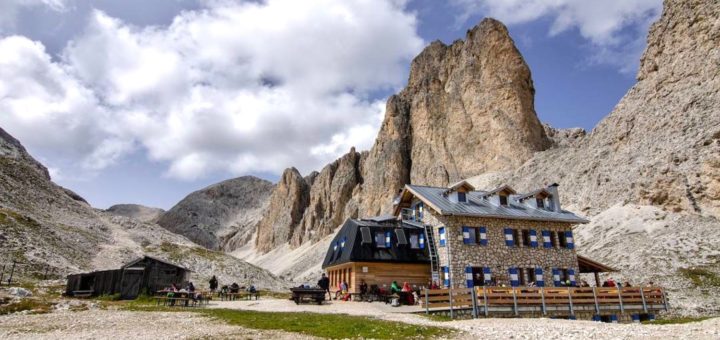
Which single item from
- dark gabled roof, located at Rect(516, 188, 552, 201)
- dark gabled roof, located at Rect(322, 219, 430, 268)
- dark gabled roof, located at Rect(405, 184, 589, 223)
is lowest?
dark gabled roof, located at Rect(322, 219, 430, 268)

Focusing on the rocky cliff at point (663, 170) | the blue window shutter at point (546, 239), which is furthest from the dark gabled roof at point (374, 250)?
the rocky cliff at point (663, 170)

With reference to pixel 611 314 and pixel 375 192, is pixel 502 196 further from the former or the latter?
pixel 375 192

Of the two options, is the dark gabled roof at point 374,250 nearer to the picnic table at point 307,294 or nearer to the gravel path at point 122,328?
the picnic table at point 307,294

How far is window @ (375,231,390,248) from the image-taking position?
105 feet

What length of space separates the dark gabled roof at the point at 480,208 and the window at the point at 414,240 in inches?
104

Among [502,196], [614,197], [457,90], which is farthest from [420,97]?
[502,196]

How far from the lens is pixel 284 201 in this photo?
174 m

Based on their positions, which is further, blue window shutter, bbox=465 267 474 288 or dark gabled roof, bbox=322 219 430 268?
dark gabled roof, bbox=322 219 430 268

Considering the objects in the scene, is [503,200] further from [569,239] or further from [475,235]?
[569,239]

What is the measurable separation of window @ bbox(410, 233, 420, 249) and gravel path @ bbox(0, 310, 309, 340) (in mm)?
16840

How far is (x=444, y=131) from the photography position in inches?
4560

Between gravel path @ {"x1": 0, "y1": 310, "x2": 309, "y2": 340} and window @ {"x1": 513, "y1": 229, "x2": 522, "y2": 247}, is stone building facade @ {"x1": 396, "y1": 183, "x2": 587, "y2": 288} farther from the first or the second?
gravel path @ {"x1": 0, "y1": 310, "x2": 309, "y2": 340}

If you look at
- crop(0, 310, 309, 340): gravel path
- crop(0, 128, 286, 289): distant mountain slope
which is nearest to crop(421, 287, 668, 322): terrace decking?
crop(0, 310, 309, 340): gravel path

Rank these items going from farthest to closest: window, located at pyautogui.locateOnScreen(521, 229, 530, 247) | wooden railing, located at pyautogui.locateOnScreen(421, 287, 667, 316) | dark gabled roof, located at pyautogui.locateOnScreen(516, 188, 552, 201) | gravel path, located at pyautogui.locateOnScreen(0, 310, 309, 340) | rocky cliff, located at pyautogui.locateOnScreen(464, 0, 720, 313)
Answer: rocky cliff, located at pyautogui.locateOnScreen(464, 0, 720, 313) < dark gabled roof, located at pyautogui.locateOnScreen(516, 188, 552, 201) < window, located at pyautogui.locateOnScreen(521, 229, 530, 247) < wooden railing, located at pyautogui.locateOnScreen(421, 287, 667, 316) < gravel path, located at pyautogui.locateOnScreen(0, 310, 309, 340)
